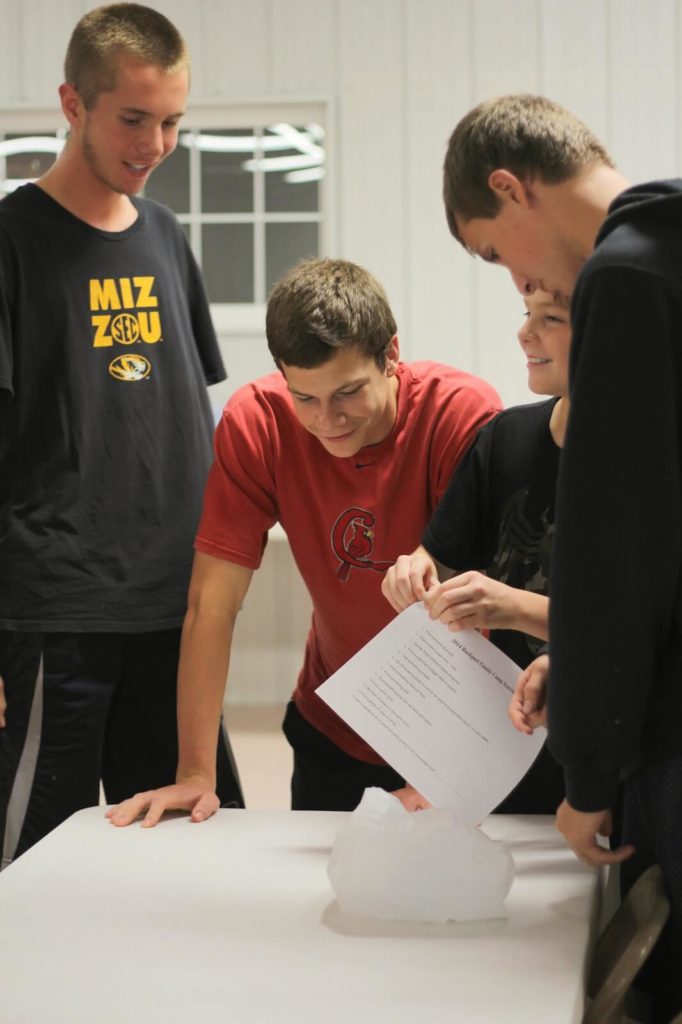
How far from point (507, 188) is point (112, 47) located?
1041 mm

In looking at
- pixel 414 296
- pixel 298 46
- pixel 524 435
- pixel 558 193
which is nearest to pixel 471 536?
pixel 524 435

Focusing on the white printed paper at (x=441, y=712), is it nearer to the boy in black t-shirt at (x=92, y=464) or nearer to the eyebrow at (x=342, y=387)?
the eyebrow at (x=342, y=387)

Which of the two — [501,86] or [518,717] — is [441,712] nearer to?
[518,717]

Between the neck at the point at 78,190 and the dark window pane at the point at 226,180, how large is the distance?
318cm

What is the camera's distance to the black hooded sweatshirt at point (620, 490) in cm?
98

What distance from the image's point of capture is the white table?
3.32 ft

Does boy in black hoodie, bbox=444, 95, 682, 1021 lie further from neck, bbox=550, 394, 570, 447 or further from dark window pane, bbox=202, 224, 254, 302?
dark window pane, bbox=202, 224, 254, 302

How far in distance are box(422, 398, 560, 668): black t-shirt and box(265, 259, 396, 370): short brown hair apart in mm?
226

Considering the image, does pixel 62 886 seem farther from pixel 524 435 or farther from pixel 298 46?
pixel 298 46

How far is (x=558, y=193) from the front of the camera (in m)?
1.29

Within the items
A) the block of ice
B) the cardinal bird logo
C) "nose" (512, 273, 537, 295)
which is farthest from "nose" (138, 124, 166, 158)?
the block of ice

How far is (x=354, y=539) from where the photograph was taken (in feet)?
6.10

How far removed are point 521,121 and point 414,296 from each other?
3851 mm

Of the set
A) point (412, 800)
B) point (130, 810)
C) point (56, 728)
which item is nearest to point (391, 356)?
point (412, 800)
